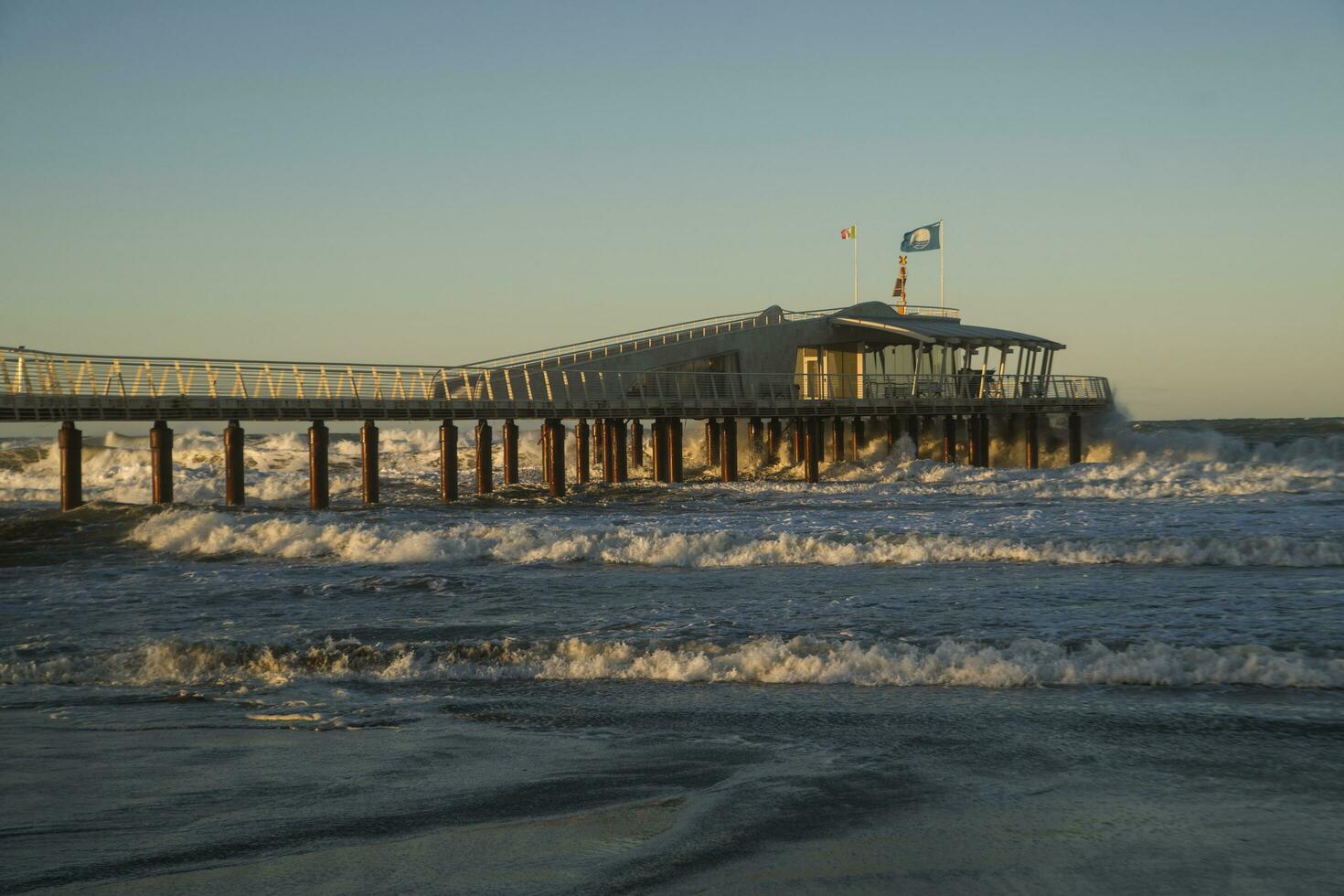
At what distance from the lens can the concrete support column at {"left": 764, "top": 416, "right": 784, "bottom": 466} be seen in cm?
4775

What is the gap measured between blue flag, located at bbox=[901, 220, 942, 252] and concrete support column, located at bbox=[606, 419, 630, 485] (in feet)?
55.0

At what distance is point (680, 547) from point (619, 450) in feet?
72.3

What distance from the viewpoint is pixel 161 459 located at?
1148 inches

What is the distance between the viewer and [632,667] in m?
10.3

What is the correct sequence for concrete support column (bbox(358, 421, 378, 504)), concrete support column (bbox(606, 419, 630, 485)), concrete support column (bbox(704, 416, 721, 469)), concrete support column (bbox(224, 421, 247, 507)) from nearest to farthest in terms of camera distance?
concrete support column (bbox(224, 421, 247, 507)) → concrete support column (bbox(358, 421, 378, 504)) → concrete support column (bbox(606, 419, 630, 485)) → concrete support column (bbox(704, 416, 721, 469))

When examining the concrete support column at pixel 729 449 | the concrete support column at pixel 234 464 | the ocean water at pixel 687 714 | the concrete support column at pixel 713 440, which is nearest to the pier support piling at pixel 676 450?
the concrete support column at pixel 729 449

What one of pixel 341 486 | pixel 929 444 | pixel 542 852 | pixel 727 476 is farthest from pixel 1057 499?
pixel 542 852

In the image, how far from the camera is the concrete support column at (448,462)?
33156mm

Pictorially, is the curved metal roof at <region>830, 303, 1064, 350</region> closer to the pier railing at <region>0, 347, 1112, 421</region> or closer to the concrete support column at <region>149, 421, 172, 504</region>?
the pier railing at <region>0, 347, 1112, 421</region>

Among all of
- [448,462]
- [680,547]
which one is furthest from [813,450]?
[680,547]

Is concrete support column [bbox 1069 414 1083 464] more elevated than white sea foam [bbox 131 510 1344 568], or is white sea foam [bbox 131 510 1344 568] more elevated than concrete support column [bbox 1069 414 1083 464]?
concrete support column [bbox 1069 414 1083 464]

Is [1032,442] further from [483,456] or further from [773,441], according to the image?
[483,456]

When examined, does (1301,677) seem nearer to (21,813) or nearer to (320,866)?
(320,866)

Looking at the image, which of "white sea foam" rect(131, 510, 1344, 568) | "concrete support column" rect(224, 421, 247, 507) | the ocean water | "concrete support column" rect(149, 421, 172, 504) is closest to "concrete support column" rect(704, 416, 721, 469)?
"concrete support column" rect(224, 421, 247, 507)
